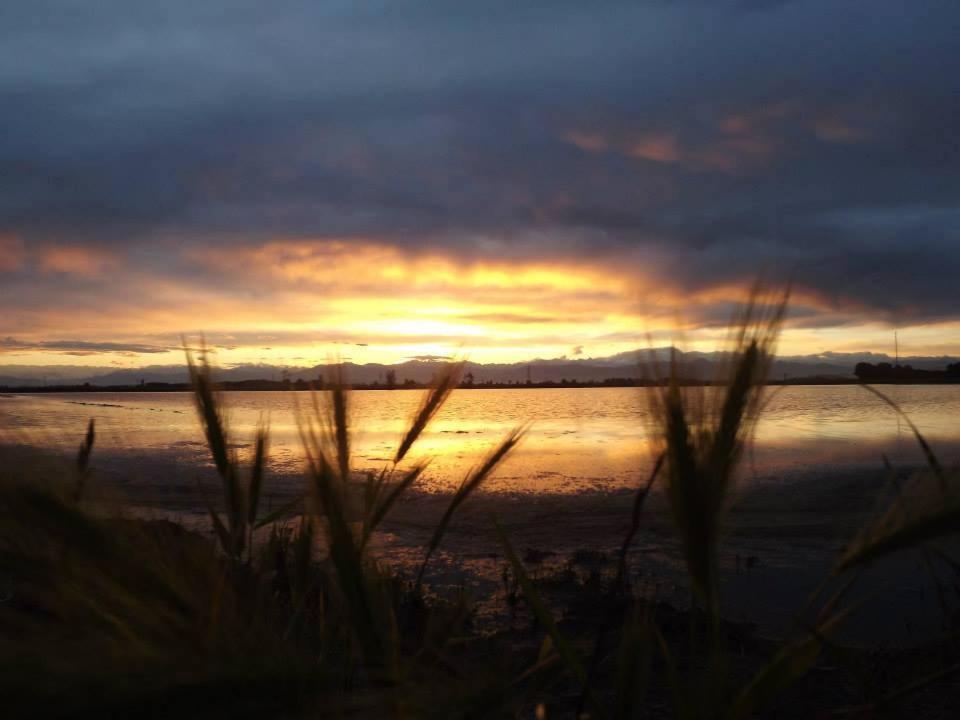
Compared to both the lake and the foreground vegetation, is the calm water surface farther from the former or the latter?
the foreground vegetation

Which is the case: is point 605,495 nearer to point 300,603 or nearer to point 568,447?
point 568,447

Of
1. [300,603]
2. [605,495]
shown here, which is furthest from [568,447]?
[300,603]

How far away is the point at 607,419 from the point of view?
23.3 metres

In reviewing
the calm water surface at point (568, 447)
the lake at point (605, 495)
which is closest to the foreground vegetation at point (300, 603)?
the lake at point (605, 495)

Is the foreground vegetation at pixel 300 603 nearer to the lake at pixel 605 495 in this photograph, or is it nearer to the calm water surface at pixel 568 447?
the lake at pixel 605 495

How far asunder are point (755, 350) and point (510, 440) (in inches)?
32.8

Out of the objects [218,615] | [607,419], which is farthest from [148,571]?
[607,419]

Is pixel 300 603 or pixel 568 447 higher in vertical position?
pixel 300 603

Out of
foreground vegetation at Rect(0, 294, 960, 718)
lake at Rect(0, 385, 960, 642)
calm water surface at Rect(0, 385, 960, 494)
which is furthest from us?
calm water surface at Rect(0, 385, 960, 494)

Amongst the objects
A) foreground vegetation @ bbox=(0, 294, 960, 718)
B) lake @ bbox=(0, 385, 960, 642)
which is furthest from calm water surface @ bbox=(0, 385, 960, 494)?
foreground vegetation @ bbox=(0, 294, 960, 718)

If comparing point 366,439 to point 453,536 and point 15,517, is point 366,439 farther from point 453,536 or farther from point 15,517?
point 15,517

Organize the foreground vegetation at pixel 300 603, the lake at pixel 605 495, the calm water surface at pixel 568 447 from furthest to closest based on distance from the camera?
1. the calm water surface at pixel 568 447
2. the lake at pixel 605 495
3. the foreground vegetation at pixel 300 603

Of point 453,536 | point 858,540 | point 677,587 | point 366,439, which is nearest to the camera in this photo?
point 858,540

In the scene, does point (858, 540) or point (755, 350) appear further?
point (755, 350)
